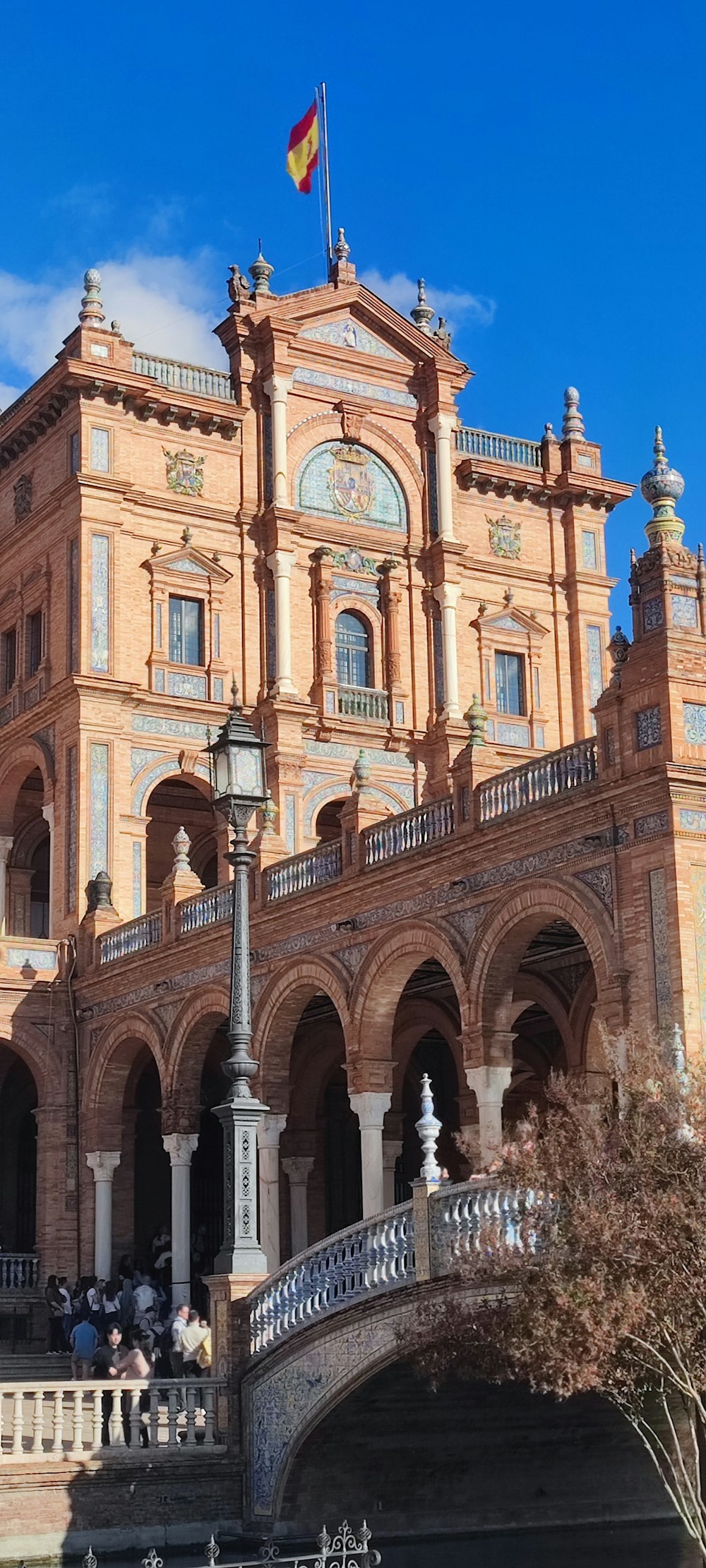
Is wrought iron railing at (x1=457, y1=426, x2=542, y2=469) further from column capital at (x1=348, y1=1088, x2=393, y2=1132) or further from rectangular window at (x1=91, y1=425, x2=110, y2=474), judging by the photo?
column capital at (x1=348, y1=1088, x2=393, y2=1132)

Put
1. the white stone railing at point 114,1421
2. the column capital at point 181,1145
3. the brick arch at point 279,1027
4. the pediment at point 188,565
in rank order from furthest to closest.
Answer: the pediment at point 188,565
the column capital at point 181,1145
the brick arch at point 279,1027
the white stone railing at point 114,1421

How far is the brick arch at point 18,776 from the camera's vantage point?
128ft

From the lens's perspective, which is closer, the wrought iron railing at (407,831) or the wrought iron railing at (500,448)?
the wrought iron railing at (407,831)

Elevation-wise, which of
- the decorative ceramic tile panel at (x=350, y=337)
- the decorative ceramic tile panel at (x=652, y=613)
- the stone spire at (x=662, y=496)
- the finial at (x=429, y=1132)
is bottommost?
the finial at (x=429, y=1132)

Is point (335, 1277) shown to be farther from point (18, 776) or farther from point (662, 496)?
point (18, 776)

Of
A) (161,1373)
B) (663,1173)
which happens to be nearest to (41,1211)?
(161,1373)

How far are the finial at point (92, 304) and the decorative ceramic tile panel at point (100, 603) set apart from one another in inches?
156

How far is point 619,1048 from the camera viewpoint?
22.6 meters

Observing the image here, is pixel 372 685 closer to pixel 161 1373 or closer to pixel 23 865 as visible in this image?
pixel 23 865

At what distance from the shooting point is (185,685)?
39.2 meters

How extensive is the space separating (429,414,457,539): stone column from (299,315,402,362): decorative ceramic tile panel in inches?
60.6

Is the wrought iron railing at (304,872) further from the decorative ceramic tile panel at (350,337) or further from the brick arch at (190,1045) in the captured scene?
the decorative ceramic tile panel at (350,337)

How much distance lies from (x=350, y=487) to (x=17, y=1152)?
46.5 feet

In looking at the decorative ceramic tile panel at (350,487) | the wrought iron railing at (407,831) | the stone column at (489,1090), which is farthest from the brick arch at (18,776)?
the stone column at (489,1090)
